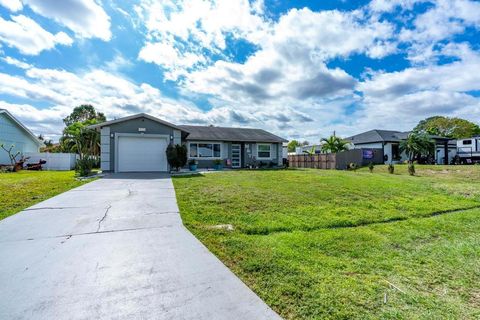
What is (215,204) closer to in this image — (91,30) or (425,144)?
(91,30)

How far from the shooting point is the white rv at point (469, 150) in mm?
25334

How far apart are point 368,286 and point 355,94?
759 inches

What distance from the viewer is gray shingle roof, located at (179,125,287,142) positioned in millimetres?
20047

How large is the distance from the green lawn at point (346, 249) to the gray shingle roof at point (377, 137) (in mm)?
20418

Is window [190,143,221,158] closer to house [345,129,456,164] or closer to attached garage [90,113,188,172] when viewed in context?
attached garage [90,113,188,172]

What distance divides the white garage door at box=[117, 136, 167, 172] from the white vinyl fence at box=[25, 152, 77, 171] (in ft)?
34.0

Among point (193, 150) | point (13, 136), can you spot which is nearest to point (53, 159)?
point (13, 136)

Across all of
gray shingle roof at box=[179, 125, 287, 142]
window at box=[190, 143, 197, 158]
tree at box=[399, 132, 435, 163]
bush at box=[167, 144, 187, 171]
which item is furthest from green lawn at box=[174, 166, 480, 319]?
tree at box=[399, 132, 435, 163]

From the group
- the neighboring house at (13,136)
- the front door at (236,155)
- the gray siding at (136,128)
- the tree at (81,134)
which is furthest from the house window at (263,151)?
the neighboring house at (13,136)

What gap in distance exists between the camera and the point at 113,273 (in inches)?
109

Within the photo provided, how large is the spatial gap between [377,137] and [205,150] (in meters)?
20.2

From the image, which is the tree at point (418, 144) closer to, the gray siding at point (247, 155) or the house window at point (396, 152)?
the house window at point (396, 152)

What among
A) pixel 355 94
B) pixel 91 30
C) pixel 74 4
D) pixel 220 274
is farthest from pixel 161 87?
pixel 220 274

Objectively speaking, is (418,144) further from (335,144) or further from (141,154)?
(141,154)
